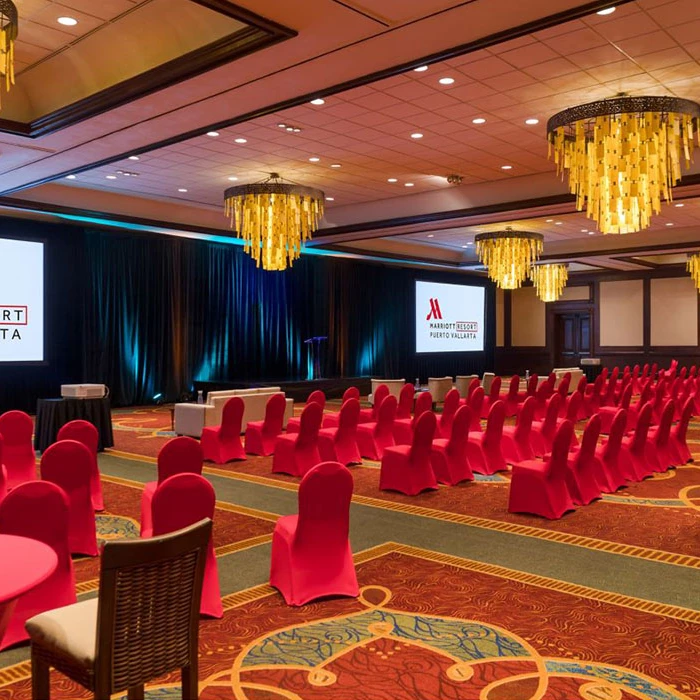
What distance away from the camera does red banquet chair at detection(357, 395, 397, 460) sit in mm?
9211

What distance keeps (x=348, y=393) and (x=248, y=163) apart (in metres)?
3.64

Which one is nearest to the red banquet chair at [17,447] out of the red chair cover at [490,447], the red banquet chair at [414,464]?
the red banquet chair at [414,464]

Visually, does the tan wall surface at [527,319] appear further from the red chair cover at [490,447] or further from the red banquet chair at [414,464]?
the red banquet chair at [414,464]

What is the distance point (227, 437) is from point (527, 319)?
19.7 metres

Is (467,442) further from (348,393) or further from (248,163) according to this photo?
(248,163)

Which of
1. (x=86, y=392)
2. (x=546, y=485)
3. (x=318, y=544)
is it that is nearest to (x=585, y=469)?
(x=546, y=485)

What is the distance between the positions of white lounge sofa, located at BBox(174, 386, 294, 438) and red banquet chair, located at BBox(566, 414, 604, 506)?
4.49 m

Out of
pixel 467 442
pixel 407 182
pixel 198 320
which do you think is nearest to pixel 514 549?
pixel 467 442

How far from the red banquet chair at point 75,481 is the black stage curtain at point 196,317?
9.17 meters

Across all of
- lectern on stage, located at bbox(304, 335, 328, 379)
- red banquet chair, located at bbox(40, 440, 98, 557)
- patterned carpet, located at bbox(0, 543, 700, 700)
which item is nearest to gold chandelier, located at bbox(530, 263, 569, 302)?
lectern on stage, located at bbox(304, 335, 328, 379)

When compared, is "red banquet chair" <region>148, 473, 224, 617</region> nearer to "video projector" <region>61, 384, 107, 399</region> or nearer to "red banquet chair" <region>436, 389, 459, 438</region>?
"red banquet chair" <region>436, 389, 459, 438</region>

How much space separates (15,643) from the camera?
359 centimetres

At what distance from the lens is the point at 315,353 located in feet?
64.3

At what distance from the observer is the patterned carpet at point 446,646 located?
3199 mm
